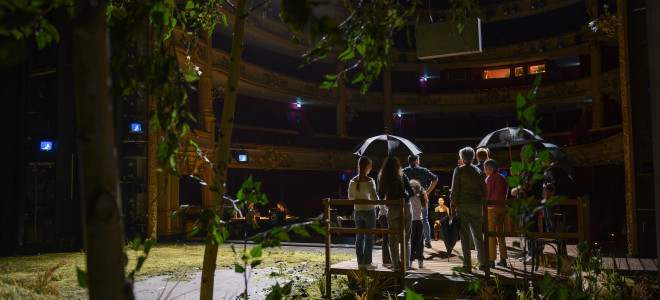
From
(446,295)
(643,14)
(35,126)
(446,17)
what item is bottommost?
(446,295)

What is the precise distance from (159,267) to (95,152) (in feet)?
24.0

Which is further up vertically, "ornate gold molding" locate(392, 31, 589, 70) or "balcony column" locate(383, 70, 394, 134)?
"ornate gold molding" locate(392, 31, 589, 70)

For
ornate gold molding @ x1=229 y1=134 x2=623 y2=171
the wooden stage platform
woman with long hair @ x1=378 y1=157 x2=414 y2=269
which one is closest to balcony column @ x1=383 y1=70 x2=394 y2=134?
ornate gold molding @ x1=229 y1=134 x2=623 y2=171

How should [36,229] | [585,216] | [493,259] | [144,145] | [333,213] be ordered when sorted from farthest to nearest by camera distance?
[333,213], [144,145], [36,229], [493,259], [585,216]

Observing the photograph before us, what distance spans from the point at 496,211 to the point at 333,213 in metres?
7.78

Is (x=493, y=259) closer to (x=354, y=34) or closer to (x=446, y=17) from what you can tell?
(x=354, y=34)

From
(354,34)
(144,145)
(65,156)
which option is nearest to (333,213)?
(144,145)

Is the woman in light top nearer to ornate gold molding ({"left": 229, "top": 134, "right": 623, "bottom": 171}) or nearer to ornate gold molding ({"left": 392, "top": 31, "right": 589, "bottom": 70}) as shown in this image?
ornate gold molding ({"left": 229, "top": 134, "right": 623, "bottom": 171})

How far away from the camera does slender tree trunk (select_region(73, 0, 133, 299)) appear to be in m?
1.38

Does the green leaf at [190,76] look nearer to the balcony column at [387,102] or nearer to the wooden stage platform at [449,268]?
the wooden stage platform at [449,268]

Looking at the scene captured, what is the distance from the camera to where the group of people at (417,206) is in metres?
5.88

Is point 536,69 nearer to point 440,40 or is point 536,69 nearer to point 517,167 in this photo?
point 440,40

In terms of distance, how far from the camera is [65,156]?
35.1 ft

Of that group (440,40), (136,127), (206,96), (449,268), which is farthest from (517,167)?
(206,96)
